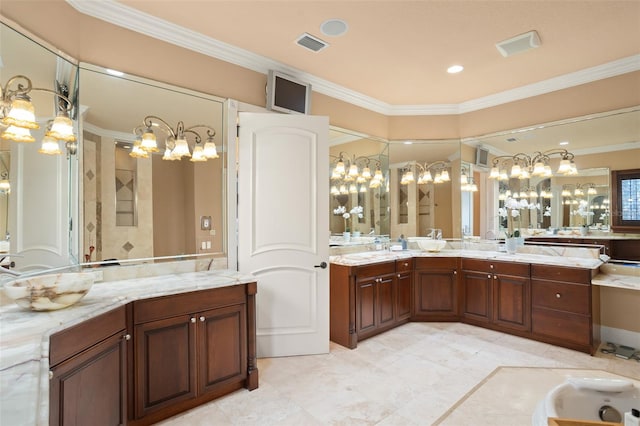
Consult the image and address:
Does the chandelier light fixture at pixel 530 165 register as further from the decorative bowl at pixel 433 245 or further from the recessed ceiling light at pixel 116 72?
the recessed ceiling light at pixel 116 72

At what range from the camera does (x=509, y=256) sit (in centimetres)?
378

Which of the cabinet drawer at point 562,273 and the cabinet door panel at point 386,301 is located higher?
the cabinet drawer at point 562,273

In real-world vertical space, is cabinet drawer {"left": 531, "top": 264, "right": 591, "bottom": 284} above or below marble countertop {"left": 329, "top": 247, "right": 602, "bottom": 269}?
below

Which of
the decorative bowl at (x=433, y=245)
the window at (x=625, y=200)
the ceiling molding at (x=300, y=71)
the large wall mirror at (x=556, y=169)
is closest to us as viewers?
the ceiling molding at (x=300, y=71)

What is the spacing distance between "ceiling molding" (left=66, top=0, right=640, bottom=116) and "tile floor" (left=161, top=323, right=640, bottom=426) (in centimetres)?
282

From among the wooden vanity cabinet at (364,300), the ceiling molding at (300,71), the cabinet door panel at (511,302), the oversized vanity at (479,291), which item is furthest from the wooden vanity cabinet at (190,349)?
the cabinet door panel at (511,302)

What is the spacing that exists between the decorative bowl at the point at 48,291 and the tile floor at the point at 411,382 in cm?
106

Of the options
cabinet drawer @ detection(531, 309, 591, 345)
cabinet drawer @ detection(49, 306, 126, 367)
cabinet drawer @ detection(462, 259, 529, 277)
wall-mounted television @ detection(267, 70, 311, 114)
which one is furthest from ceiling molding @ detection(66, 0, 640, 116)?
cabinet drawer @ detection(531, 309, 591, 345)

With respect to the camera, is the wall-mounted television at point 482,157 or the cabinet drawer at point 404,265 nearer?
the cabinet drawer at point 404,265

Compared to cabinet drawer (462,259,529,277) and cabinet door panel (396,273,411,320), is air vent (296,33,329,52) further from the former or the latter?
cabinet drawer (462,259,529,277)

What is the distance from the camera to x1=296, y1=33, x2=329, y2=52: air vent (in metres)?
2.84

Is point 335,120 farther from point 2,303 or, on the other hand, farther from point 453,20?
point 2,303

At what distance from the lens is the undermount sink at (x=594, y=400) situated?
1143mm

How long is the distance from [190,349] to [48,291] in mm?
923
